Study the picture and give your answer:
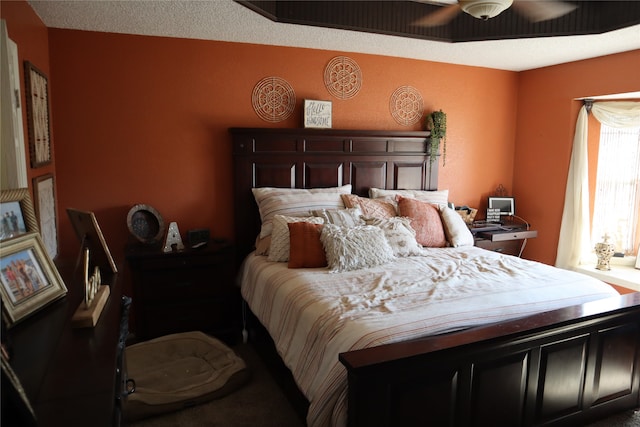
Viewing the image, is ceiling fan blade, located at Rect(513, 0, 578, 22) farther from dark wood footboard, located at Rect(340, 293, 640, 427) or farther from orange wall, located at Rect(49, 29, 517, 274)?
dark wood footboard, located at Rect(340, 293, 640, 427)

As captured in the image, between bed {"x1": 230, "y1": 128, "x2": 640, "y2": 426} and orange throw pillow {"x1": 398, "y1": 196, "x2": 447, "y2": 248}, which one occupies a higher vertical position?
orange throw pillow {"x1": 398, "y1": 196, "x2": 447, "y2": 248}

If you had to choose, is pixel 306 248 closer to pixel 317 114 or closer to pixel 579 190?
pixel 317 114

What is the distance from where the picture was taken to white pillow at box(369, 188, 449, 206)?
3795mm

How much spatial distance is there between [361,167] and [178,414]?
93.1 inches

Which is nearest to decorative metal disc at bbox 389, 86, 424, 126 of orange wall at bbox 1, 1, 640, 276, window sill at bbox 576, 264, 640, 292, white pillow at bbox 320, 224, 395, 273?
orange wall at bbox 1, 1, 640, 276

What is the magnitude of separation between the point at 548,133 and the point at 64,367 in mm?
4460

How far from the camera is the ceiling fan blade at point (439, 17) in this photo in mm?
3213

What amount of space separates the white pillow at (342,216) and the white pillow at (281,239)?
0.28ft

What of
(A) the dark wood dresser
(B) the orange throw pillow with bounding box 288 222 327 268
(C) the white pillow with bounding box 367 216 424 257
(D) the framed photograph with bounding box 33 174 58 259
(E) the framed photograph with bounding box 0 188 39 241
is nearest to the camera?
(A) the dark wood dresser

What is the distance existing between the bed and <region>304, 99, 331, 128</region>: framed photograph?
4.13 feet

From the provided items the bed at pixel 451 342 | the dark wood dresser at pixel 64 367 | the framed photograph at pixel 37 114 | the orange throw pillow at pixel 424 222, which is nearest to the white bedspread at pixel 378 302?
the bed at pixel 451 342

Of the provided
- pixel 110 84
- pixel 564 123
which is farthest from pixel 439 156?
pixel 110 84

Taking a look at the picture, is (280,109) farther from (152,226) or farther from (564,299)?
(564,299)

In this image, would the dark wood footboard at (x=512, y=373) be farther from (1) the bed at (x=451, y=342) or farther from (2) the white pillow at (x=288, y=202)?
(2) the white pillow at (x=288, y=202)
